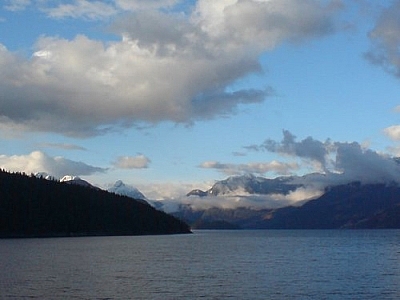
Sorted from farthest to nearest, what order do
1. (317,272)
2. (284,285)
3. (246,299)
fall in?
(317,272) < (284,285) < (246,299)

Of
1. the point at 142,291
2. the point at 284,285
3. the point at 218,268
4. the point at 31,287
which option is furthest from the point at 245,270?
the point at 31,287

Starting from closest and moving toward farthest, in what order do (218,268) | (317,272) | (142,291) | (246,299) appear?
(246,299), (142,291), (317,272), (218,268)

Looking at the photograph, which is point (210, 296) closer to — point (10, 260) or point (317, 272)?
point (317, 272)

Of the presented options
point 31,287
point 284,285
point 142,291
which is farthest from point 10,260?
point 284,285

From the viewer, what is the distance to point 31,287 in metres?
82.3

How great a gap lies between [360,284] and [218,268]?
31.6 meters

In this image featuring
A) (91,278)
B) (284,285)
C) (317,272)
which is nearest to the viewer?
(284,285)

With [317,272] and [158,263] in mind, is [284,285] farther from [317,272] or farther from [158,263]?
[158,263]

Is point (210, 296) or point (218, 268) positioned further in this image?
point (218, 268)

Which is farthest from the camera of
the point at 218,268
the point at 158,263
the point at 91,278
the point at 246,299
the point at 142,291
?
the point at 158,263

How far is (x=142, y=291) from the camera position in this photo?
3108 inches

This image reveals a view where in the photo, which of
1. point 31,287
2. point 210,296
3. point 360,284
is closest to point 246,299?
point 210,296

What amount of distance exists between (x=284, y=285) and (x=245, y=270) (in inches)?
892

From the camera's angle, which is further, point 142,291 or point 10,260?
point 10,260
